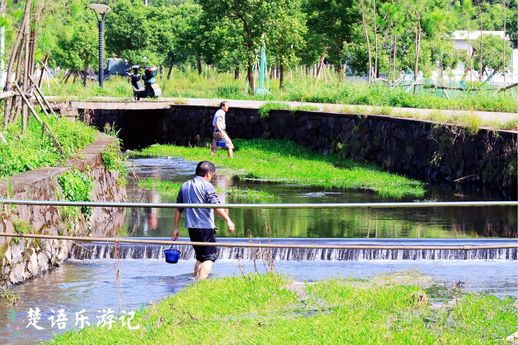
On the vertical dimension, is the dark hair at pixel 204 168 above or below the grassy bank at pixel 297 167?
above

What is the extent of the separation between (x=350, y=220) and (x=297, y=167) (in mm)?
8522

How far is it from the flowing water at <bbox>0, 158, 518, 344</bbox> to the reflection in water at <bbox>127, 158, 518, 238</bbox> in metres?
0.02

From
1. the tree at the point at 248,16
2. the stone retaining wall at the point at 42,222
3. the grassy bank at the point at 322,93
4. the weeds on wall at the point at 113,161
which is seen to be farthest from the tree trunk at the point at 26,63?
the tree at the point at 248,16

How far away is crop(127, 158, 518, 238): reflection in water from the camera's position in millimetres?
17562

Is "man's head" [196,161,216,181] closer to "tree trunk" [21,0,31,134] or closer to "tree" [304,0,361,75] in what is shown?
"tree trunk" [21,0,31,134]

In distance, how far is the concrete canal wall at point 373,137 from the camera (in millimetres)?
22203

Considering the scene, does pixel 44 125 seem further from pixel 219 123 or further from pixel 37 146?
pixel 219 123

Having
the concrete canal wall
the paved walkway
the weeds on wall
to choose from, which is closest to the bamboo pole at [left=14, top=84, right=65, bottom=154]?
the weeds on wall

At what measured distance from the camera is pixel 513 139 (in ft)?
69.7

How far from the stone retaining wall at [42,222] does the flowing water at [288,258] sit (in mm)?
211

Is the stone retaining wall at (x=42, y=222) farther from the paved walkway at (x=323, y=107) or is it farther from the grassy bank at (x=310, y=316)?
the paved walkway at (x=323, y=107)

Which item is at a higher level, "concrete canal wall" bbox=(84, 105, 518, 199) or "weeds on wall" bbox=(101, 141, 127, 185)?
"weeds on wall" bbox=(101, 141, 127, 185)

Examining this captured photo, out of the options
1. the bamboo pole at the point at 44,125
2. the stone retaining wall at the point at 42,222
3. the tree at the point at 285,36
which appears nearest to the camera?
the stone retaining wall at the point at 42,222

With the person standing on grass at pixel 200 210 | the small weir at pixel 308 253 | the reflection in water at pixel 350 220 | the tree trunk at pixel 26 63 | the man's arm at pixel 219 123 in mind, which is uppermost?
the tree trunk at pixel 26 63
